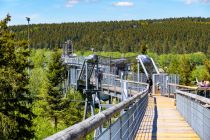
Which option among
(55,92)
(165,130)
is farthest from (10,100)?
(55,92)

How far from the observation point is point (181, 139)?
13.4 metres

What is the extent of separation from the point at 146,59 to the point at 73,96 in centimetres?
3477

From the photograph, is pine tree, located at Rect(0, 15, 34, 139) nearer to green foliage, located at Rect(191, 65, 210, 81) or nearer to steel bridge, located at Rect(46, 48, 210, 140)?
steel bridge, located at Rect(46, 48, 210, 140)

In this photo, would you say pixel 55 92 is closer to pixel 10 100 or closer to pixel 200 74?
pixel 10 100

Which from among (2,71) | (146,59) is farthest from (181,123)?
(146,59)

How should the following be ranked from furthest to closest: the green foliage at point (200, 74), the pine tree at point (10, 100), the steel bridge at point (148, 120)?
the green foliage at point (200, 74) → the pine tree at point (10, 100) → the steel bridge at point (148, 120)

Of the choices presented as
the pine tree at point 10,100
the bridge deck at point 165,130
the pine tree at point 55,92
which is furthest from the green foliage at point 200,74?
the bridge deck at point 165,130

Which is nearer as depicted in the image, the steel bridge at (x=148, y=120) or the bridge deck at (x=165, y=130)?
the steel bridge at (x=148, y=120)

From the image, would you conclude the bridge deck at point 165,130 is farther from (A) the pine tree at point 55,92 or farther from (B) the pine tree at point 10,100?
(A) the pine tree at point 55,92

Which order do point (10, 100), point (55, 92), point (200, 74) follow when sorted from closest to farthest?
point (10, 100) → point (55, 92) → point (200, 74)

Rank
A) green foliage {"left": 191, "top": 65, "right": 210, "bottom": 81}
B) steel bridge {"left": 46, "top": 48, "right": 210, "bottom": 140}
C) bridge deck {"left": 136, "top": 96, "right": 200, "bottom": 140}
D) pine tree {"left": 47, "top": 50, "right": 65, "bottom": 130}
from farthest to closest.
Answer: green foliage {"left": 191, "top": 65, "right": 210, "bottom": 81}
pine tree {"left": 47, "top": 50, "right": 65, "bottom": 130}
bridge deck {"left": 136, "top": 96, "right": 200, "bottom": 140}
steel bridge {"left": 46, "top": 48, "right": 210, "bottom": 140}

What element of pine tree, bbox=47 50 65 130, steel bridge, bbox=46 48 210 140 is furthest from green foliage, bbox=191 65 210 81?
steel bridge, bbox=46 48 210 140

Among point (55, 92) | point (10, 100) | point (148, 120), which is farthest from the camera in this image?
point (55, 92)

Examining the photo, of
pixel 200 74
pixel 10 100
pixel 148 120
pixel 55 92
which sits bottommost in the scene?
pixel 55 92
